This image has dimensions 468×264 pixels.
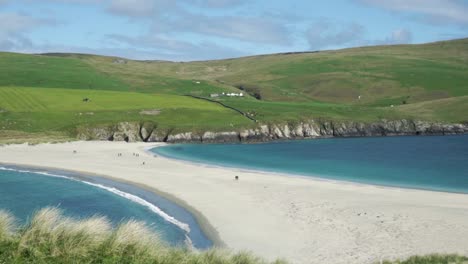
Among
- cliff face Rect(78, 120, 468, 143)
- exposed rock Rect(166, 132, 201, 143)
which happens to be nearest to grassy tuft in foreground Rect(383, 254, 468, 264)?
cliff face Rect(78, 120, 468, 143)

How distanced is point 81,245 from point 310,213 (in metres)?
19.6

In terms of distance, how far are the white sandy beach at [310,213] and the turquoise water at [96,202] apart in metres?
1.62

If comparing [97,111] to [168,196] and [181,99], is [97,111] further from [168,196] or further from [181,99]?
[168,196]

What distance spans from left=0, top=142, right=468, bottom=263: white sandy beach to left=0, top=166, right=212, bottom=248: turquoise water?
1621mm

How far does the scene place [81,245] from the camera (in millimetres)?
14305

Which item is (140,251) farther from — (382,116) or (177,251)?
(382,116)

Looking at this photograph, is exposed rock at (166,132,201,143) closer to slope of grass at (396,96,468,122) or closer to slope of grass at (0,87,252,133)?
slope of grass at (0,87,252,133)

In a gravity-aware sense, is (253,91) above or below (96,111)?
above

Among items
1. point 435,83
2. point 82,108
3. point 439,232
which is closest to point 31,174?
point 439,232

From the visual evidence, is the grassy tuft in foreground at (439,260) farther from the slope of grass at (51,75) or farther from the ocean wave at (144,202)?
the slope of grass at (51,75)

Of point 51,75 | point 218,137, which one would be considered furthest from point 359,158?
point 51,75

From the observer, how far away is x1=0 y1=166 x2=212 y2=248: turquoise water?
28641 mm

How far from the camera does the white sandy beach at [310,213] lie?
24000mm

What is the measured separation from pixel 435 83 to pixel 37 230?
607 feet
